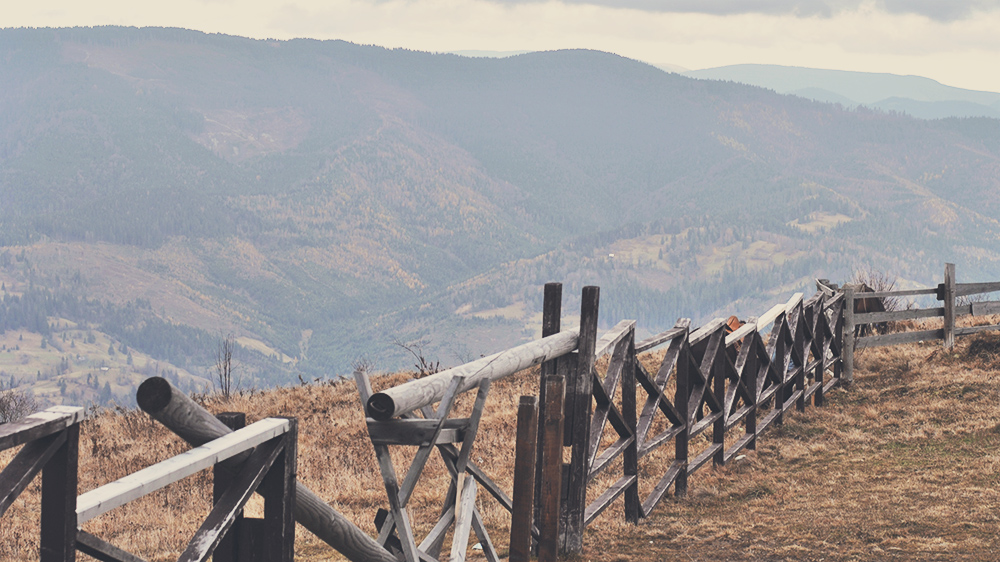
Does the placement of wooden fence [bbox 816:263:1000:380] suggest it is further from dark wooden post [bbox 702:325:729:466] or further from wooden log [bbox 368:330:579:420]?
wooden log [bbox 368:330:579:420]

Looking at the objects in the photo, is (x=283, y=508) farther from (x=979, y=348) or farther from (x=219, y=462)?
(x=979, y=348)

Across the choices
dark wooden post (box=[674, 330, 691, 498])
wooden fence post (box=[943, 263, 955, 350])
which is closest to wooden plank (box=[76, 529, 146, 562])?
dark wooden post (box=[674, 330, 691, 498])

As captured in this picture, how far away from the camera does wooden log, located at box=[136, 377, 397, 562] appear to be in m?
2.74

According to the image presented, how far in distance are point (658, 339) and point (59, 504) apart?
5.79 m

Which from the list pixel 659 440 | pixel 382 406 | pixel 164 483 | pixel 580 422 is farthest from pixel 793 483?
pixel 164 483

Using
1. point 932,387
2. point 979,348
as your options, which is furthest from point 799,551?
point 979,348

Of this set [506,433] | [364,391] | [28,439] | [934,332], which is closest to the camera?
[28,439]

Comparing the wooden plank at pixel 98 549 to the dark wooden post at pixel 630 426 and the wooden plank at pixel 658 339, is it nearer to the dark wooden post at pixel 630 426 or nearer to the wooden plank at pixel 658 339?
the dark wooden post at pixel 630 426

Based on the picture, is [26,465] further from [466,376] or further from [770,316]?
[770,316]

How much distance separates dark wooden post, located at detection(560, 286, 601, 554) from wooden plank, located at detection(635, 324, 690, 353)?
1.22 metres

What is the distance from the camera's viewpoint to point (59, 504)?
8.04 ft

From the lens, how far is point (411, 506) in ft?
30.0

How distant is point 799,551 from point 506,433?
258 inches

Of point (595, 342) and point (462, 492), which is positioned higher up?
point (595, 342)
